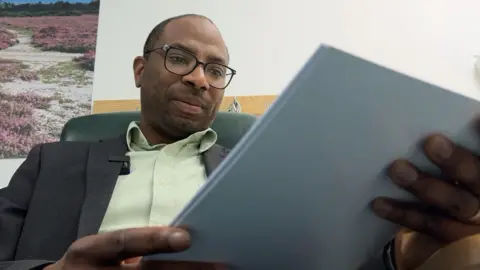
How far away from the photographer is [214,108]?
1203 mm

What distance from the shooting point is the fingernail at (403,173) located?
1.57 feet

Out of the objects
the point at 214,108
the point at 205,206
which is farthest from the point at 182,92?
the point at 205,206

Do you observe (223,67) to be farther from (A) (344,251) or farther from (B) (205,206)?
(B) (205,206)

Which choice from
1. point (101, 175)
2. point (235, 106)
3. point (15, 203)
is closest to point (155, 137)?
point (101, 175)

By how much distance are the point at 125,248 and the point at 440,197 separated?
35cm

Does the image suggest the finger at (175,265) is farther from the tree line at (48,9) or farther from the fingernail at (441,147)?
the tree line at (48,9)

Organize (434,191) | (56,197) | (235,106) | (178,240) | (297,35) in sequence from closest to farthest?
(178,240) < (434,191) < (56,197) < (235,106) < (297,35)

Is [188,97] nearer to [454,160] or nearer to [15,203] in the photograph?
[15,203]

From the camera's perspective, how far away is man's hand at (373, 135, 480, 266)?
47cm

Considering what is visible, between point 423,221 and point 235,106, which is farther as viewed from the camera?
point 235,106

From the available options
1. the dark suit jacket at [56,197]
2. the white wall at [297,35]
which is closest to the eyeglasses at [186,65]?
the dark suit jacket at [56,197]

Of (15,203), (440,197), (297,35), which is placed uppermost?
(297,35)

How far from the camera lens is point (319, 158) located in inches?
16.8

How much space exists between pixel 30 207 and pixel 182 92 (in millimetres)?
448
